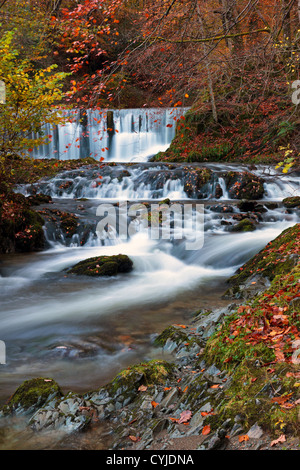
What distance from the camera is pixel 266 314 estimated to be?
365 cm

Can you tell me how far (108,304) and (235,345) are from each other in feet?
12.1

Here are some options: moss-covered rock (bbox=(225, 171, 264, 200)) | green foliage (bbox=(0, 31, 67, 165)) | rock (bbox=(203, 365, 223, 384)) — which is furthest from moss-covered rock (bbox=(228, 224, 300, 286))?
moss-covered rock (bbox=(225, 171, 264, 200))

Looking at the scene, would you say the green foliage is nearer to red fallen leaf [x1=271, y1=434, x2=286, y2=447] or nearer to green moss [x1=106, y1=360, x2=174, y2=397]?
green moss [x1=106, y1=360, x2=174, y2=397]

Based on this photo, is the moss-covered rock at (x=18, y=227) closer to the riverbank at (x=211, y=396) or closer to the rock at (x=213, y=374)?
the riverbank at (x=211, y=396)

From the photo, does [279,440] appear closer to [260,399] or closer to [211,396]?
[260,399]

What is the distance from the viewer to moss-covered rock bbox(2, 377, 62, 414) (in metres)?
3.40

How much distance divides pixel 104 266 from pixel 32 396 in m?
4.91

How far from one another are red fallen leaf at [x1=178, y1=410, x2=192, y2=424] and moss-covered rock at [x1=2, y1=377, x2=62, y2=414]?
1212 mm

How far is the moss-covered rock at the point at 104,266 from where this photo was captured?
8289 millimetres

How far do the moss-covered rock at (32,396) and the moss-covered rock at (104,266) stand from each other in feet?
15.5

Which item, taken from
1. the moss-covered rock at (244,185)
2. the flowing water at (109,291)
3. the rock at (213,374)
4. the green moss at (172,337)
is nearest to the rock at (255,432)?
the rock at (213,374)

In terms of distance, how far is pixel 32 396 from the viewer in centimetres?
346

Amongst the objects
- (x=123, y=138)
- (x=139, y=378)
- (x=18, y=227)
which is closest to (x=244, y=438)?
(x=139, y=378)

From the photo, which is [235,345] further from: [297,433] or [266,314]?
[297,433]
